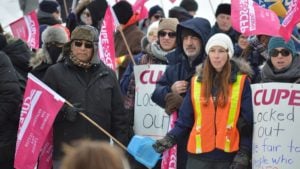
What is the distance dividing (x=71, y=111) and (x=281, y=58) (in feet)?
6.17

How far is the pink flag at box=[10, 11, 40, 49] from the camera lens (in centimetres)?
1135

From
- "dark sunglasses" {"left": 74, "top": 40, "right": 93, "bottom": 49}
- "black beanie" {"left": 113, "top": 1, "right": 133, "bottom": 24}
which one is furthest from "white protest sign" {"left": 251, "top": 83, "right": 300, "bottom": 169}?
"black beanie" {"left": 113, "top": 1, "right": 133, "bottom": 24}

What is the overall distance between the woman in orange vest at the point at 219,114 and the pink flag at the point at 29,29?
413 cm

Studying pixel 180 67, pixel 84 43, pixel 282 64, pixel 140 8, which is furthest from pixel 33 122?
pixel 140 8

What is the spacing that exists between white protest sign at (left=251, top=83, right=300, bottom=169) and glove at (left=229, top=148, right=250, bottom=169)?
10cm

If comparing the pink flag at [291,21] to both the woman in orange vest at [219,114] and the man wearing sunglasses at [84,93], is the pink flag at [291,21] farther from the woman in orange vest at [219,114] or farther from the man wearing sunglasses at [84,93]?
the man wearing sunglasses at [84,93]

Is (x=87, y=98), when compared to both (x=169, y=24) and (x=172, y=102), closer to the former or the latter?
(x=172, y=102)

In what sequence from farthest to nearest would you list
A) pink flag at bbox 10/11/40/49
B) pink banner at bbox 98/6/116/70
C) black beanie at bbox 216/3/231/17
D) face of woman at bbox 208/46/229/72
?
pink flag at bbox 10/11/40/49 < black beanie at bbox 216/3/231/17 < pink banner at bbox 98/6/116/70 < face of woman at bbox 208/46/229/72

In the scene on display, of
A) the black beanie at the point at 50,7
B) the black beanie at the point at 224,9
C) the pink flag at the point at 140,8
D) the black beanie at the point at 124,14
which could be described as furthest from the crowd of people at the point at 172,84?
the black beanie at the point at 50,7

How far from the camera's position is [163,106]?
834 centimetres

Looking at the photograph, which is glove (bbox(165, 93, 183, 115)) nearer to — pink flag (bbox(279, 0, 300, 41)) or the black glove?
the black glove

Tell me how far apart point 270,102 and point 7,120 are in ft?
8.54

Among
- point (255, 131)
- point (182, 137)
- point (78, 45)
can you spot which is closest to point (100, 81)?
point (78, 45)

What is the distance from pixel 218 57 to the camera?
7.60 meters
